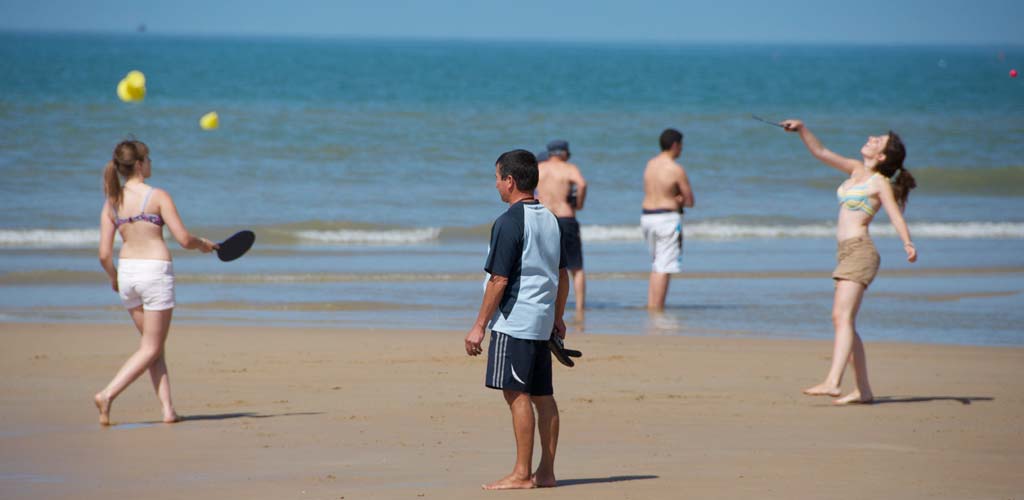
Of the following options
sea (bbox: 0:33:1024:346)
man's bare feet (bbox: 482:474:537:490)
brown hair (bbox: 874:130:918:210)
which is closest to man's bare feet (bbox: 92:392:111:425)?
sea (bbox: 0:33:1024:346)

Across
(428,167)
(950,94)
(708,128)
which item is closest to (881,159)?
(428,167)

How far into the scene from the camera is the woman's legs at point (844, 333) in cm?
680

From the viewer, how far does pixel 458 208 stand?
63.9ft

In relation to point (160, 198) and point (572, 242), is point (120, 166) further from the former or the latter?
point (572, 242)

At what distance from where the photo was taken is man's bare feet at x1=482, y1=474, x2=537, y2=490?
15.7 feet

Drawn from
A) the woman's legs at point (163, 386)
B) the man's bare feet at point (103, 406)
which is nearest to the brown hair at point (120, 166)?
the woman's legs at point (163, 386)

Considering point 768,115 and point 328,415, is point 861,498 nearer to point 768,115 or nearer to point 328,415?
point 328,415

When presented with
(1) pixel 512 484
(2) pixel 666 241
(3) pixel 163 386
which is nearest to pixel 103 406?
(3) pixel 163 386

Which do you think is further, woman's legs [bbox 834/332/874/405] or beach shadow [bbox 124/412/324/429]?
woman's legs [bbox 834/332/874/405]

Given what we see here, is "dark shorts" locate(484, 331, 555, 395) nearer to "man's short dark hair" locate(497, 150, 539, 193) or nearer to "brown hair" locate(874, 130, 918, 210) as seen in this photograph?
"man's short dark hair" locate(497, 150, 539, 193)

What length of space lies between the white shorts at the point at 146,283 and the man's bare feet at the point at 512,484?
82.9 inches

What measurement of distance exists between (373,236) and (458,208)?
10.1 feet

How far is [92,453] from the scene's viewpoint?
5.50 metres

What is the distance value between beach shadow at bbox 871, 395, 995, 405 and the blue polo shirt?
10.2ft
